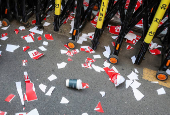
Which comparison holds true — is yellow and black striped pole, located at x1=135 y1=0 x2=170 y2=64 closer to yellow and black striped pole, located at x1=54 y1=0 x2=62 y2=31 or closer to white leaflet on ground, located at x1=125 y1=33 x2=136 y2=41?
white leaflet on ground, located at x1=125 y1=33 x2=136 y2=41

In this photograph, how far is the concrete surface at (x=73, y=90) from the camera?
8.83 ft

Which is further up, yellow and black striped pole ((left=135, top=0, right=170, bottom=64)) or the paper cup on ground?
yellow and black striped pole ((left=135, top=0, right=170, bottom=64))

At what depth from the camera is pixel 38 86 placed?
2941mm

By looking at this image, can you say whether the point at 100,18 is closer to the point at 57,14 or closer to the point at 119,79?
the point at 57,14

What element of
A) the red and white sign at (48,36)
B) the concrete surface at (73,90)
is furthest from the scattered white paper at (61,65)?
the red and white sign at (48,36)

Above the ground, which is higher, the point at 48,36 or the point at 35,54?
the point at 48,36

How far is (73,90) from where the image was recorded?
297 cm

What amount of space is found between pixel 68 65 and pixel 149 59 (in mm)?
1940

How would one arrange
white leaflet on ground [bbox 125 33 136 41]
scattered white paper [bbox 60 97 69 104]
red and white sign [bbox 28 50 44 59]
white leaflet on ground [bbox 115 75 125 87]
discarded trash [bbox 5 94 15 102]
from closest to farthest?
discarded trash [bbox 5 94 15 102] < scattered white paper [bbox 60 97 69 104] < white leaflet on ground [bbox 115 75 125 87] < red and white sign [bbox 28 50 44 59] < white leaflet on ground [bbox 125 33 136 41]

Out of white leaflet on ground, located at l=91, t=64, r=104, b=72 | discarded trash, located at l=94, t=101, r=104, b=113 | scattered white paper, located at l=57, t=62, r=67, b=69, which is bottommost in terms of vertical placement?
discarded trash, located at l=94, t=101, r=104, b=113

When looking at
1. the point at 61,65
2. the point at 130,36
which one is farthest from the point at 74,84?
the point at 130,36

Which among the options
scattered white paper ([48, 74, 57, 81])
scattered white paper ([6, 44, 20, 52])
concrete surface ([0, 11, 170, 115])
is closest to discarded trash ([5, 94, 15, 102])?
concrete surface ([0, 11, 170, 115])

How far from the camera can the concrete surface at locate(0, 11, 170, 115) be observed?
8.83 ft

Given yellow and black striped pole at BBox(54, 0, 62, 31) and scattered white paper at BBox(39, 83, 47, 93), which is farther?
yellow and black striped pole at BBox(54, 0, 62, 31)
